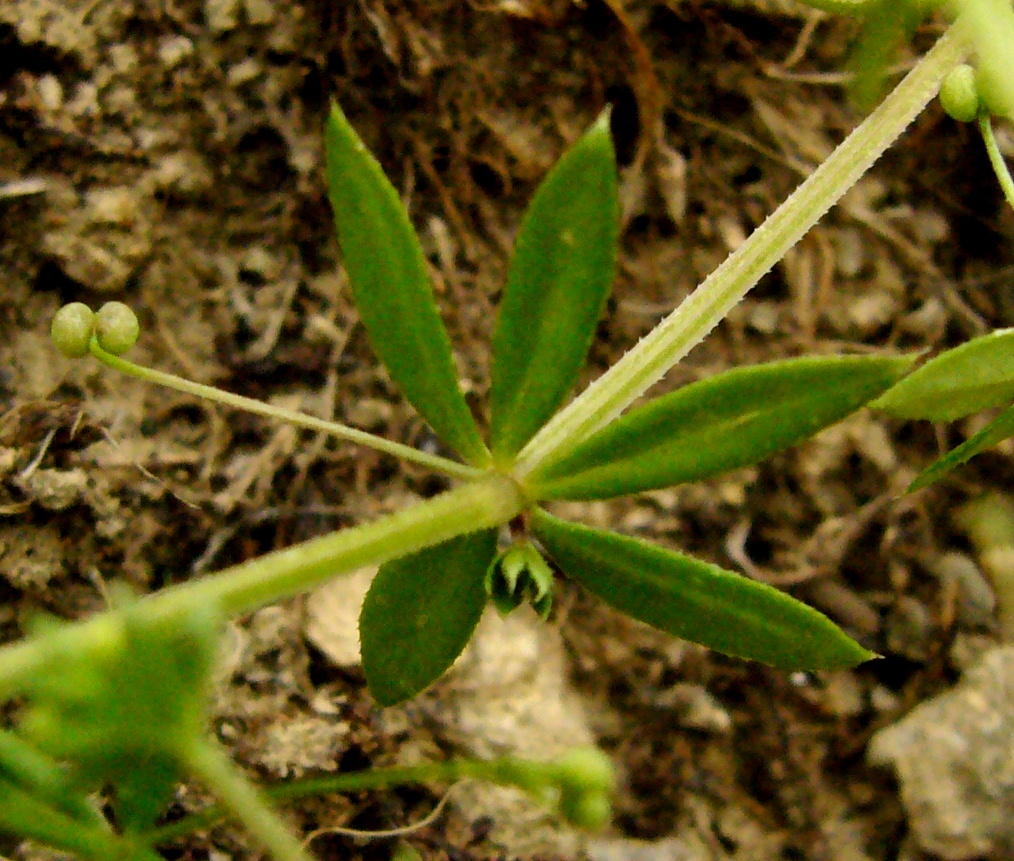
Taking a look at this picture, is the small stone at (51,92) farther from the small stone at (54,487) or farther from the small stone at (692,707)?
the small stone at (692,707)

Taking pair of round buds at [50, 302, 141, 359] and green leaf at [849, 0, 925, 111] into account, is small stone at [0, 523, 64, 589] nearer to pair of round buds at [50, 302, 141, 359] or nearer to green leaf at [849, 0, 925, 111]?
pair of round buds at [50, 302, 141, 359]

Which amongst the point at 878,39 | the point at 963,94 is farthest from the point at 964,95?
the point at 878,39

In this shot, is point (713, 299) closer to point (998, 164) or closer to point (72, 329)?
point (998, 164)

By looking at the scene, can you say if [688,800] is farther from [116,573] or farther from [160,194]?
[160,194]

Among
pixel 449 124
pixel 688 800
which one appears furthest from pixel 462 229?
pixel 688 800

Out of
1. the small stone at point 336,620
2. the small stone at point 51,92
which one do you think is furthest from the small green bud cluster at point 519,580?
the small stone at point 51,92
